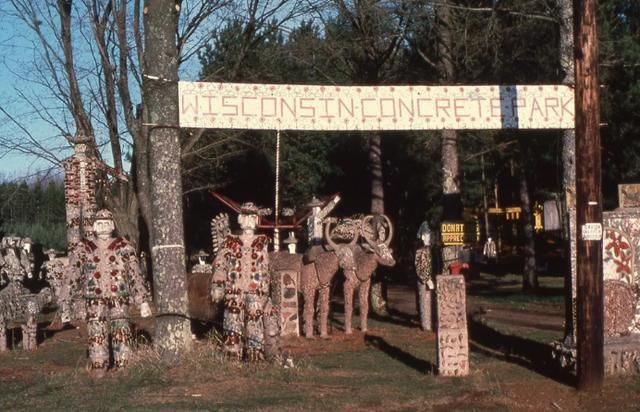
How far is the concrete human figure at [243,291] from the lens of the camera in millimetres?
12773

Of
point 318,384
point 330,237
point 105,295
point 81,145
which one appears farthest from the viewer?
point 81,145

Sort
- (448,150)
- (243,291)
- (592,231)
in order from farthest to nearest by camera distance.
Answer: (448,150)
(243,291)
(592,231)

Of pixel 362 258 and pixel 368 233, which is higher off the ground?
pixel 368 233

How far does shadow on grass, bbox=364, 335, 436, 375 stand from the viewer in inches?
510

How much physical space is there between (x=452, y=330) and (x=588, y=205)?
224 cm

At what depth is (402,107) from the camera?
13.2 meters

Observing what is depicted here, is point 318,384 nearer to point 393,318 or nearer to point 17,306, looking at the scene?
point 17,306

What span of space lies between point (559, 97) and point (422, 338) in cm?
532

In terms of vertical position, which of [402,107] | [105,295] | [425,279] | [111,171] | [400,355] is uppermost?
[402,107]

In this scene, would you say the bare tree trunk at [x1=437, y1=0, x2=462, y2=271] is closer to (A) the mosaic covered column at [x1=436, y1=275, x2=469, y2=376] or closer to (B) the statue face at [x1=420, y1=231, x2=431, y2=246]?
(B) the statue face at [x1=420, y1=231, x2=431, y2=246]

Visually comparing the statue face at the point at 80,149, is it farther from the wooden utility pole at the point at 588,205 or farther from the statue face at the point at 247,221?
the wooden utility pole at the point at 588,205

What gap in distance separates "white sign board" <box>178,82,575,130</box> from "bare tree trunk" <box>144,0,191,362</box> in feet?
1.29

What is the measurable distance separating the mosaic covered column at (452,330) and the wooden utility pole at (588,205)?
1.45 metres

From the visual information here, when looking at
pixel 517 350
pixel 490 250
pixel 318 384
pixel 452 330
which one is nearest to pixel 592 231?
pixel 452 330
